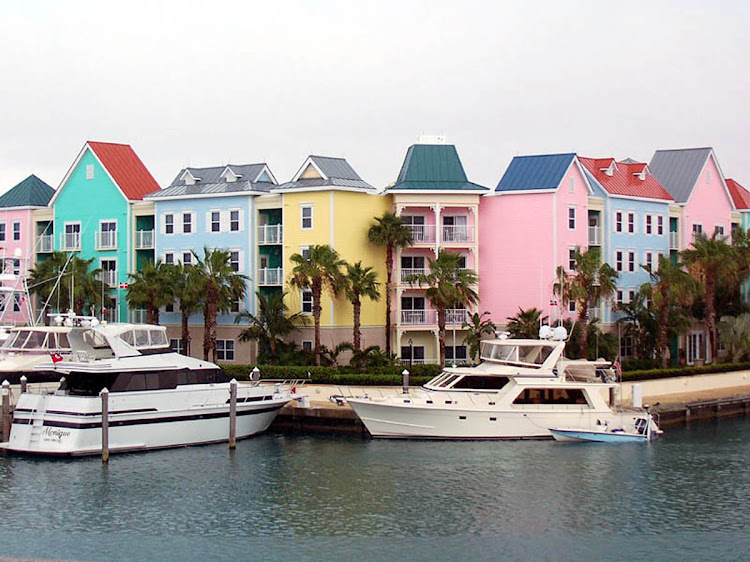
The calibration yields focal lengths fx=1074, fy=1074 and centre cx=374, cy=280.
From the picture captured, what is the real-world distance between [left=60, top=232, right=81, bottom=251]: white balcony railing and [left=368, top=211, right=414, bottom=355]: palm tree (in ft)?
62.8

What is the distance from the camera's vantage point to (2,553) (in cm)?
2680

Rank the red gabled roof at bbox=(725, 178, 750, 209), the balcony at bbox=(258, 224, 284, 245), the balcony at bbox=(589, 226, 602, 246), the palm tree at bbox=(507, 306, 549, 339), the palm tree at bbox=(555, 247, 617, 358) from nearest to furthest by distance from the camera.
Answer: the palm tree at bbox=(507, 306, 549, 339), the palm tree at bbox=(555, 247, 617, 358), the balcony at bbox=(258, 224, 284, 245), the balcony at bbox=(589, 226, 602, 246), the red gabled roof at bbox=(725, 178, 750, 209)

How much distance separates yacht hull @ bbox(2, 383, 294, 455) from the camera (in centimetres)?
3875

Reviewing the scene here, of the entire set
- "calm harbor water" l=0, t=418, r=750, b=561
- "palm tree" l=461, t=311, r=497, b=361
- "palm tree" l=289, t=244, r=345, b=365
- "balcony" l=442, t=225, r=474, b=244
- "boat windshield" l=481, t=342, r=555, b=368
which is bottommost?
"calm harbor water" l=0, t=418, r=750, b=561

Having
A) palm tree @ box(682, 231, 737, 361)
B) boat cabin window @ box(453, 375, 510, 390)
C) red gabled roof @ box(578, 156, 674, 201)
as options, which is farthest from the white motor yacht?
red gabled roof @ box(578, 156, 674, 201)

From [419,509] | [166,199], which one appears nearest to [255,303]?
[166,199]

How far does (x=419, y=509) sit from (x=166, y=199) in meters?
33.9

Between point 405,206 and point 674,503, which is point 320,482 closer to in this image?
point 674,503

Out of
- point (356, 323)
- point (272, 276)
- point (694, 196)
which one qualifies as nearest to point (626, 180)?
point (694, 196)

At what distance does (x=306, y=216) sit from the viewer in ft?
188

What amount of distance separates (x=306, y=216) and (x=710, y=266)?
22.7 meters

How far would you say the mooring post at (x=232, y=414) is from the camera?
4134 centimetres

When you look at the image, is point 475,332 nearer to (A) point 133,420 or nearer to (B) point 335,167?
(B) point 335,167

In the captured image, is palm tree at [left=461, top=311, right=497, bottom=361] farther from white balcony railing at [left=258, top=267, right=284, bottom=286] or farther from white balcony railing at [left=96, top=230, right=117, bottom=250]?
white balcony railing at [left=96, top=230, right=117, bottom=250]
